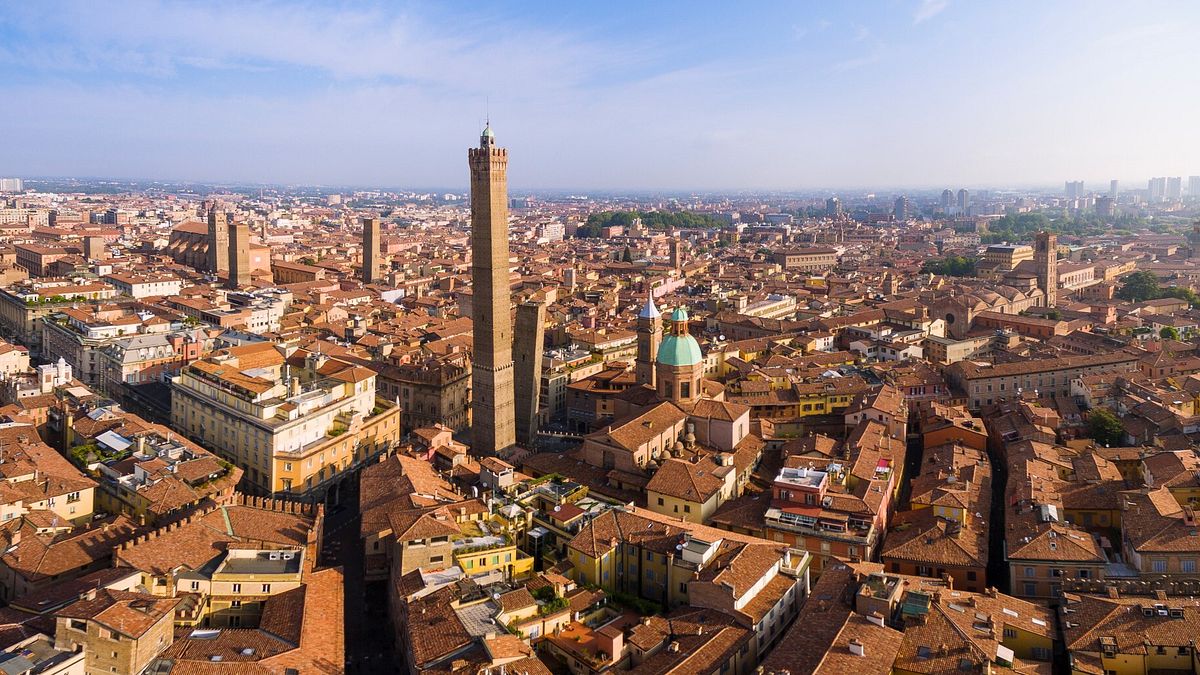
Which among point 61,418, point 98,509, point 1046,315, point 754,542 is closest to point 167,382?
point 61,418

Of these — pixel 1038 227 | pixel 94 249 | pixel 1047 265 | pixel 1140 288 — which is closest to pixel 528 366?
pixel 1047 265

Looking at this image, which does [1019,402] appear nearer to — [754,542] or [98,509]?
[754,542]

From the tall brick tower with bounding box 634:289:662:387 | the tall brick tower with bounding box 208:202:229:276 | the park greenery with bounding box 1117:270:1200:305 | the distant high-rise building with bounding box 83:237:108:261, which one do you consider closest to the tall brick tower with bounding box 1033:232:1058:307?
the park greenery with bounding box 1117:270:1200:305

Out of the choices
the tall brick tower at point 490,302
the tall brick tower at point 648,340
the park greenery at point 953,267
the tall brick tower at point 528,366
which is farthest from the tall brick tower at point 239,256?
the park greenery at point 953,267

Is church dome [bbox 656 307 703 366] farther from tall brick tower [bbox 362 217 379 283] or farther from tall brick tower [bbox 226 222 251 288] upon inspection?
tall brick tower [bbox 362 217 379 283]

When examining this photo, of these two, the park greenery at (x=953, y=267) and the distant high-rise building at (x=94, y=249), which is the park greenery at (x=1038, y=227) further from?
the distant high-rise building at (x=94, y=249)

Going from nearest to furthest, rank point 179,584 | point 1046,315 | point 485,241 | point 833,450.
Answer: point 179,584 → point 833,450 → point 485,241 → point 1046,315
